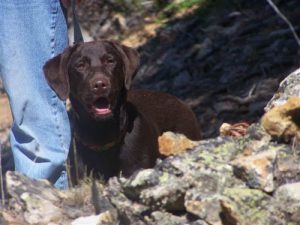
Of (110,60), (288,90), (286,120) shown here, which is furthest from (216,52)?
(286,120)

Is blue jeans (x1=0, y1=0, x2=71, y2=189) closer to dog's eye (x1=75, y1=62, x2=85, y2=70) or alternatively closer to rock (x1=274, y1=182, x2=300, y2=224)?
dog's eye (x1=75, y1=62, x2=85, y2=70)

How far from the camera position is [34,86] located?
640cm

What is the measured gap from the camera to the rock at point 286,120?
16.1ft

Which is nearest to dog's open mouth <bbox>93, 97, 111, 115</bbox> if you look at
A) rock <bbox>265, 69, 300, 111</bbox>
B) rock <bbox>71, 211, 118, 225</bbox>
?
rock <bbox>265, 69, 300, 111</bbox>

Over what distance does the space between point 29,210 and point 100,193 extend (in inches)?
13.8

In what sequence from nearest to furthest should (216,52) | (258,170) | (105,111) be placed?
(258,170) < (105,111) < (216,52)

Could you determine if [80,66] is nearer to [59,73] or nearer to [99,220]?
[59,73]

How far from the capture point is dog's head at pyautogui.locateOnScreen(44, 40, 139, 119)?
6.77 meters

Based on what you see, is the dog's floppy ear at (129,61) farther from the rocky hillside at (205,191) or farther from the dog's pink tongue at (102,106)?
the rocky hillside at (205,191)

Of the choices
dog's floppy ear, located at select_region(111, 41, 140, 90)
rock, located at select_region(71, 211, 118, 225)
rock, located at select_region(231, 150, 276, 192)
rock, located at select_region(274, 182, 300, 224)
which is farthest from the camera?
dog's floppy ear, located at select_region(111, 41, 140, 90)

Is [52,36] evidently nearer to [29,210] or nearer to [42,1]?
[42,1]

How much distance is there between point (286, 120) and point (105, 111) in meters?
2.19

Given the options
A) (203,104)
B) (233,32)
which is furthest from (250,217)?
(233,32)

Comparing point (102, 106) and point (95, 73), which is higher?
point (95, 73)
